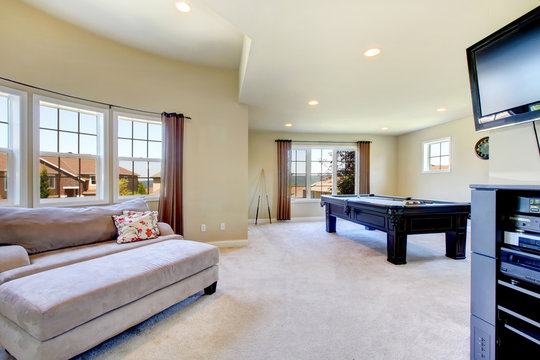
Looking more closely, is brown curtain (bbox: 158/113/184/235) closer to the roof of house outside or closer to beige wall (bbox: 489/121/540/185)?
the roof of house outside

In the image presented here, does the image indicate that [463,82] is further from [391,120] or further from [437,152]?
[437,152]

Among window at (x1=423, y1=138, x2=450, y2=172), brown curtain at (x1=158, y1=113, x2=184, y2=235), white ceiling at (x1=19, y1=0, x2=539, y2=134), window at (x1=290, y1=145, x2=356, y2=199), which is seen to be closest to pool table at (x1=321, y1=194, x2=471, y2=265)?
white ceiling at (x1=19, y1=0, x2=539, y2=134)

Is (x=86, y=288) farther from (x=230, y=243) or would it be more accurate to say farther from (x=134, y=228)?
(x=230, y=243)

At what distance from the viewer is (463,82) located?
3178 mm

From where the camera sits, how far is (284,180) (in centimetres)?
658

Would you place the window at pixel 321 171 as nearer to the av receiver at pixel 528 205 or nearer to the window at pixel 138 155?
the window at pixel 138 155

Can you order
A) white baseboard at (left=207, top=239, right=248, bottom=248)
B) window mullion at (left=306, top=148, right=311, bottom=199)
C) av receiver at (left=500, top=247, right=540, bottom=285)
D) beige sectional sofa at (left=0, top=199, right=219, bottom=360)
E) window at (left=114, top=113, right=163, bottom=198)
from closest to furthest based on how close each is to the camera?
av receiver at (left=500, top=247, right=540, bottom=285) → beige sectional sofa at (left=0, top=199, right=219, bottom=360) → window at (left=114, top=113, right=163, bottom=198) → white baseboard at (left=207, top=239, right=248, bottom=248) → window mullion at (left=306, top=148, right=311, bottom=199)

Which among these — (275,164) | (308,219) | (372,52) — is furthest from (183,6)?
(308,219)

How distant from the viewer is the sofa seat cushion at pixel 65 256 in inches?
68.9

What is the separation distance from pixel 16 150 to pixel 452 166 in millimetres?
7289

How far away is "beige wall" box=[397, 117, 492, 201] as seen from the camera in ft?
16.3

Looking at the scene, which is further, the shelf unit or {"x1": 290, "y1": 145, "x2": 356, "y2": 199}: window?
{"x1": 290, "y1": 145, "x2": 356, "y2": 199}: window

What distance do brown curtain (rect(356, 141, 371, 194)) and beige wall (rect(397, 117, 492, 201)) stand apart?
1.03 m

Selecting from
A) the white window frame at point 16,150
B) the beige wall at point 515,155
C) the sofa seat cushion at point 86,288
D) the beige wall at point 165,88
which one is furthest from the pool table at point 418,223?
the white window frame at point 16,150
